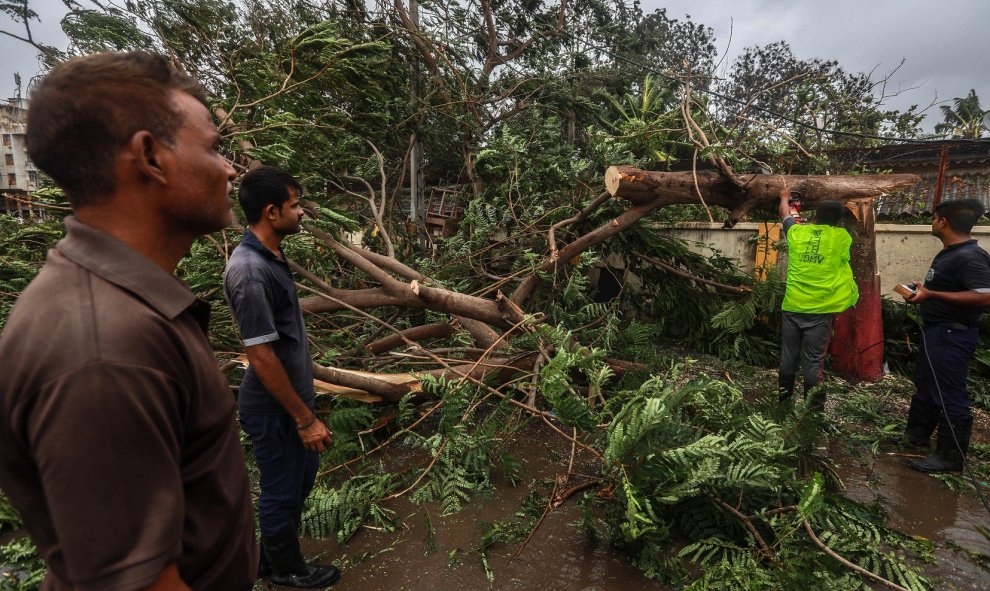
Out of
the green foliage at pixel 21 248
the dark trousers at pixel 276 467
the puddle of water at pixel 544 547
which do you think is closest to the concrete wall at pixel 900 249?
the puddle of water at pixel 544 547

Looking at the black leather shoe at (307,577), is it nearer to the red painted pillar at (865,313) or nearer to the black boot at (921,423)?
the black boot at (921,423)

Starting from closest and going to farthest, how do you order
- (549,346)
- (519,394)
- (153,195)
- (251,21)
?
(153,195), (549,346), (519,394), (251,21)

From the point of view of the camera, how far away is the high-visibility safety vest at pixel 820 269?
11.8 feet

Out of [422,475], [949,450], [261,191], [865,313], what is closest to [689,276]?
[865,313]

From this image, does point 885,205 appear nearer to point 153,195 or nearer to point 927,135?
point 927,135

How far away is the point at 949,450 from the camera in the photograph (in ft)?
10.1

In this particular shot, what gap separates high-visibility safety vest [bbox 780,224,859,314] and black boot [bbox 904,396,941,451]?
0.85 meters

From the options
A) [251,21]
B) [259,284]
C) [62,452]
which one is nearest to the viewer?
[62,452]

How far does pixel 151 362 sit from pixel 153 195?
32 cm

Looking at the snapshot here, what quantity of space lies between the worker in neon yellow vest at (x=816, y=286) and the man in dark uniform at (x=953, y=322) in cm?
51

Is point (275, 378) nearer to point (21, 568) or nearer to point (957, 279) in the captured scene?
point (21, 568)

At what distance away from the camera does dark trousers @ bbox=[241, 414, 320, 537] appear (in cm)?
193

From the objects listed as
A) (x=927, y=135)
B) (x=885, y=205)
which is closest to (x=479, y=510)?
(x=927, y=135)

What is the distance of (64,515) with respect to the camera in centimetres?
61
